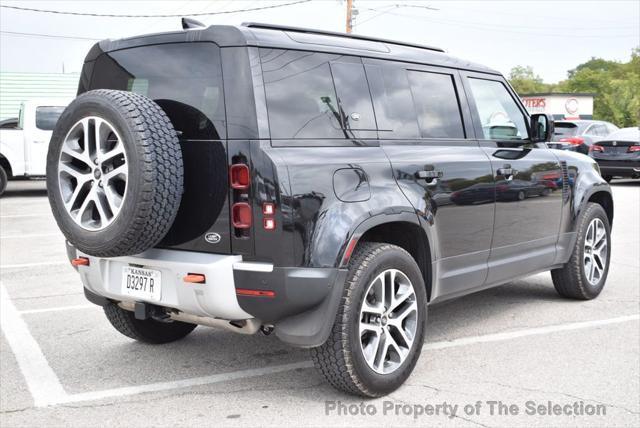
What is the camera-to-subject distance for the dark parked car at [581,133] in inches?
788

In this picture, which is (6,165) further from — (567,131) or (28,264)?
(567,131)

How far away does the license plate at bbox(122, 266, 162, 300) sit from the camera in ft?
12.7

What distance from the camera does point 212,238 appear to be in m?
3.72

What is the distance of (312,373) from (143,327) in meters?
1.22

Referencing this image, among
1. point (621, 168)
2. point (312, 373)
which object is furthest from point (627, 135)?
point (312, 373)

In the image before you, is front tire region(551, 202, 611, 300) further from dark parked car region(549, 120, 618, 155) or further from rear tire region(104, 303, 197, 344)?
dark parked car region(549, 120, 618, 155)

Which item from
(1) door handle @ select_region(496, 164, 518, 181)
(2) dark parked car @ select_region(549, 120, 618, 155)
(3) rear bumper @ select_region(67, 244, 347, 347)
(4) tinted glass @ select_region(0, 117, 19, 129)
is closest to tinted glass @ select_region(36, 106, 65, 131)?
(4) tinted glass @ select_region(0, 117, 19, 129)

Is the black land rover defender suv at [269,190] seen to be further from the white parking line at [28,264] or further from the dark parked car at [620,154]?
the dark parked car at [620,154]

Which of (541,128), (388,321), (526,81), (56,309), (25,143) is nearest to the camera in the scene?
(388,321)

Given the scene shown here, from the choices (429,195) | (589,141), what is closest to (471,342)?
(429,195)

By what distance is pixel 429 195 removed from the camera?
14.4 feet

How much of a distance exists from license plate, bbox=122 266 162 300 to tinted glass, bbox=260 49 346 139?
1.00 metres

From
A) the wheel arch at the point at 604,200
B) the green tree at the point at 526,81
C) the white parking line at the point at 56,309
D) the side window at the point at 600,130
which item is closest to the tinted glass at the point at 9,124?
the white parking line at the point at 56,309

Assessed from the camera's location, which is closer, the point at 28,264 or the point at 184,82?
the point at 184,82
